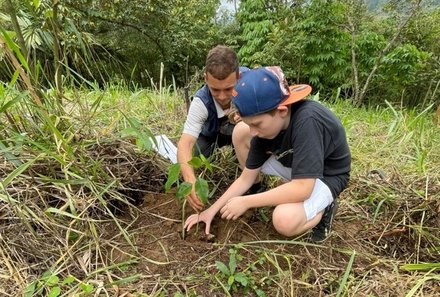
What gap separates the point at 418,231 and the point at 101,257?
117cm

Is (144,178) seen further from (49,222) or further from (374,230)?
(374,230)

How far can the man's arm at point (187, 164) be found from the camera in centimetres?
154

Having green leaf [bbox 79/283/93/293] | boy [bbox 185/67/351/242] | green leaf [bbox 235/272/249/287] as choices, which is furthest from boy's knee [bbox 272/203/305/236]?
green leaf [bbox 79/283/93/293]

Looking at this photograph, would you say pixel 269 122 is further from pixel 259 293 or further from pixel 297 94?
pixel 259 293

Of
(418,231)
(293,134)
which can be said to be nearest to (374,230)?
(418,231)

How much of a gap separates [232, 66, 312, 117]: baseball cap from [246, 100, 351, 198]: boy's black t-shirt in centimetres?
8

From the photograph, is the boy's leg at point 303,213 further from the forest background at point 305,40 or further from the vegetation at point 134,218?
the forest background at point 305,40

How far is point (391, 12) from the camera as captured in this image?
8.19 metres

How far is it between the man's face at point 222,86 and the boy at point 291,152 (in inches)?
12.7

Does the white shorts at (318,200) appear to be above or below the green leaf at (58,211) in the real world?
below

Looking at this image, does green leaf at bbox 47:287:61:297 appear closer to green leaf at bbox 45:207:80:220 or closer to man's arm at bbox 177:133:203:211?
green leaf at bbox 45:207:80:220

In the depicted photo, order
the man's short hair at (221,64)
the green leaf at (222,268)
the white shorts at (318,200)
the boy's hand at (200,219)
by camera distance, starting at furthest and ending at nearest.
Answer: the man's short hair at (221,64) → the boy's hand at (200,219) → the white shorts at (318,200) → the green leaf at (222,268)

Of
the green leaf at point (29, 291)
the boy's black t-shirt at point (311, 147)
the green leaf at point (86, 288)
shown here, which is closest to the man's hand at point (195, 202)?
the boy's black t-shirt at point (311, 147)

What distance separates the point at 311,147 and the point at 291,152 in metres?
0.16
